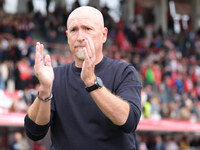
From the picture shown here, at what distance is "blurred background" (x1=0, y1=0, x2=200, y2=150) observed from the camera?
42.4 ft

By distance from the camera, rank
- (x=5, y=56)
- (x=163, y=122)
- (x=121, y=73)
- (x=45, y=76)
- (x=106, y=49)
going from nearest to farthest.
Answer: (x=45, y=76)
(x=121, y=73)
(x=5, y=56)
(x=163, y=122)
(x=106, y=49)

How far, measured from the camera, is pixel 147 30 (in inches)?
875

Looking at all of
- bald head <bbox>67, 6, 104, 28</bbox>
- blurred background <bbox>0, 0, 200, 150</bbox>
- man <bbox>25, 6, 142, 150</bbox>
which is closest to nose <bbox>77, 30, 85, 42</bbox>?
man <bbox>25, 6, 142, 150</bbox>

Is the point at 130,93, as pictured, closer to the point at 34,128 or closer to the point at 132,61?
the point at 34,128

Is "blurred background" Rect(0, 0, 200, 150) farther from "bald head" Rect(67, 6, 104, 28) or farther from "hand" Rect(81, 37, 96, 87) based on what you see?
"hand" Rect(81, 37, 96, 87)

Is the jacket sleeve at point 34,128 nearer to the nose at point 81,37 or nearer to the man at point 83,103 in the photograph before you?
the man at point 83,103

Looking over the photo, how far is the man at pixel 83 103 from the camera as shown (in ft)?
8.30

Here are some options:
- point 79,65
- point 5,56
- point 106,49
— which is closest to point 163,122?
point 106,49

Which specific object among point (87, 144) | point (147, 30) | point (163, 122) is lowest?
point (163, 122)

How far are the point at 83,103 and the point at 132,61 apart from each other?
1528 centimetres

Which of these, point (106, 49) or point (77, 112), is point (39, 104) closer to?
point (77, 112)

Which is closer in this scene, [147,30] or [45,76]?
[45,76]

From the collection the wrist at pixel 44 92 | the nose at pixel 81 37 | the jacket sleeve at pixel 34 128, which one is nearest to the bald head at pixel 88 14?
the nose at pixel 81 37

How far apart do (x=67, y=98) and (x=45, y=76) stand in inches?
11.3
